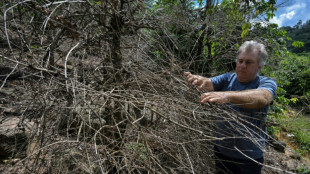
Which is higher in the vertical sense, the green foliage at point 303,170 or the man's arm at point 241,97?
the man's arm at point 241,97

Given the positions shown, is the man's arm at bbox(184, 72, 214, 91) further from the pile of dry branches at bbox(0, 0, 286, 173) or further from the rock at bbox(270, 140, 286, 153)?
the rock at bbox(270, 140, 286, 153)

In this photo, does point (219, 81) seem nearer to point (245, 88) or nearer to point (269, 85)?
point (245, 88)

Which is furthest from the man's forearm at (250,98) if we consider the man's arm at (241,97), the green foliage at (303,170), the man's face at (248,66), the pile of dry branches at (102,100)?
the green foliage at (303,170)

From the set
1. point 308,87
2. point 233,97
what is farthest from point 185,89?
point 308,87

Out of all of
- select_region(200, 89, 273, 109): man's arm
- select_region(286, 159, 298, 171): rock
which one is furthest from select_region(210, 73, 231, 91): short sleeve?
select_region(286, 159, 298, 171): rock

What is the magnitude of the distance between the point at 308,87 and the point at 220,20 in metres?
9.42

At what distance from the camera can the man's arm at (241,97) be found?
1224mm

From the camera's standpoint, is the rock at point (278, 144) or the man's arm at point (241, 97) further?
the man's arm at point (241, 97)

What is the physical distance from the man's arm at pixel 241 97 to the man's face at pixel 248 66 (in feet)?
1.26

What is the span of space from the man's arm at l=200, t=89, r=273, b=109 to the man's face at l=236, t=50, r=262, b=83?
39 centimetres

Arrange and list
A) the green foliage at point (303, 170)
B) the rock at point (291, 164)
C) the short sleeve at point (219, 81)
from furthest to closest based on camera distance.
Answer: the rock at point (291, 164)
the green foliage at point (303, 170)
the short sleeve at point (219, 81)

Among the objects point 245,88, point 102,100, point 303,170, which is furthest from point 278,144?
point 303,170

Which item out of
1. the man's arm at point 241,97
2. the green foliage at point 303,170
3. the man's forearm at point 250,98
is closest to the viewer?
the man's arm at point 241,97

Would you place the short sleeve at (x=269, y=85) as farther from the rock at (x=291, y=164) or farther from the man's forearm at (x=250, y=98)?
the rock at (x=291, y=164)
